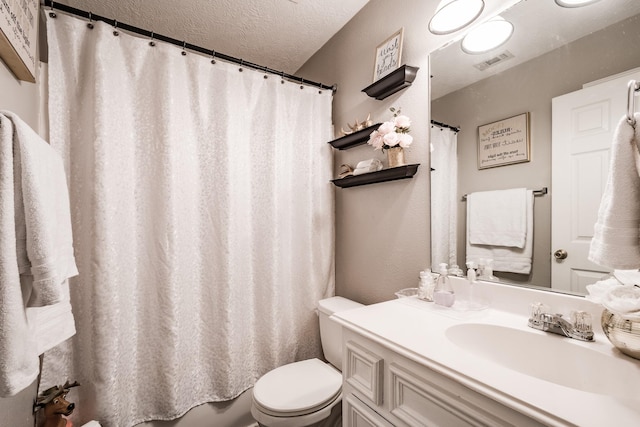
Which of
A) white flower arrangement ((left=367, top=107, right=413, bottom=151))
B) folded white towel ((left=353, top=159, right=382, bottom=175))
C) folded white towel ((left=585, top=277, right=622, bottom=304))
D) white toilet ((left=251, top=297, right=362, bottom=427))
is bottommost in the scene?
white toilet ((left=251, top=297, right=362, bottom=427))

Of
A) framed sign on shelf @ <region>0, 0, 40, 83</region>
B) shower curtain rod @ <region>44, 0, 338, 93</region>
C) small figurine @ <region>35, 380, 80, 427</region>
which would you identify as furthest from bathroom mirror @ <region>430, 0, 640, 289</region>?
small figurine @ <region>35, 380, 80, 427</region>

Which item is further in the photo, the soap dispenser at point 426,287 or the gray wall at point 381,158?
the gray wall at point 381,158

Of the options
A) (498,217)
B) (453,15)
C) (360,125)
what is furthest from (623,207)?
(360,125)

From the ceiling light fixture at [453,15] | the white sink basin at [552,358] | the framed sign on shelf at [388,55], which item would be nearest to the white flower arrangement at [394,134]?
the framed sign on shelf at [388,55]

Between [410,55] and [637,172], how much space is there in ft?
3.70

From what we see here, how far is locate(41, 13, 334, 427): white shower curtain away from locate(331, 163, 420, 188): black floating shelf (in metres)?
0.23

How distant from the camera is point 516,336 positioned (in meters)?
0.87

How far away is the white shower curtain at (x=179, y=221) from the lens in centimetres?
119

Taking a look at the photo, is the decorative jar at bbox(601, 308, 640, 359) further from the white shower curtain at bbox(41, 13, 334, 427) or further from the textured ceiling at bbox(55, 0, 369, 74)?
the textured ceiling at bbox(55, 0, 369, 74)

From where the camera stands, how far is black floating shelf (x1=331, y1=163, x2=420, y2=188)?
4.37 ft

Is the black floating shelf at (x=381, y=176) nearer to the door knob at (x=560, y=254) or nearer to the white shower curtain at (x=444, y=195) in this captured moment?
the white shower curtain at (x=444, y=195)

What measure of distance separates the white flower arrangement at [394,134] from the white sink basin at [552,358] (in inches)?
33.3

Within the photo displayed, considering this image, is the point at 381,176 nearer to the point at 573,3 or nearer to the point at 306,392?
the point at 573,3

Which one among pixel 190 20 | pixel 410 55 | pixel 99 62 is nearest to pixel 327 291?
pixel 410 55
